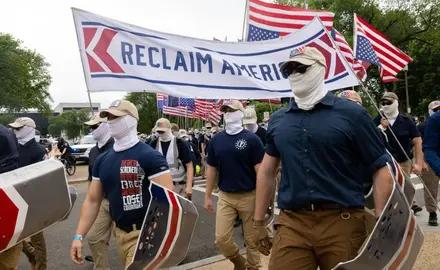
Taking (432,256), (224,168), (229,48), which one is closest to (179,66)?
(229,48)

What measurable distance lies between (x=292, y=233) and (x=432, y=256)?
3.25m

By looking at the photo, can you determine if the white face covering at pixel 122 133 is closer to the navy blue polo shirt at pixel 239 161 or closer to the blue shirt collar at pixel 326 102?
the blue shirt collar at pixel 326 102

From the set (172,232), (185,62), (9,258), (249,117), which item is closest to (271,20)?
(249,117)

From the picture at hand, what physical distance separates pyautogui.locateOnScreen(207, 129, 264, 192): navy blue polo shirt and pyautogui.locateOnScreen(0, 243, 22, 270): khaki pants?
2.32m

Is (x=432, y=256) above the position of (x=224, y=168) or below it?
below

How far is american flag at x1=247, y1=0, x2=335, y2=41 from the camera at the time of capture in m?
6.71

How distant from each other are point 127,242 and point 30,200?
102 cm

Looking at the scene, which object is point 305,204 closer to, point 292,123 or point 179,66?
point 292,123

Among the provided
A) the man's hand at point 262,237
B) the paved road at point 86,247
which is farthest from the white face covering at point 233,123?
the man's hand at point 262,237

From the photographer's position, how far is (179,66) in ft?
16.1

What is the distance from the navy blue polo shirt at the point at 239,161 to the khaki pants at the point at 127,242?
70.9 inches

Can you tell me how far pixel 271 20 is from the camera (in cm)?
678

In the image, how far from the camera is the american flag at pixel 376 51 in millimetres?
8953

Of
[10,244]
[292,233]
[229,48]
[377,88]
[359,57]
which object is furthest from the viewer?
[377,88]
